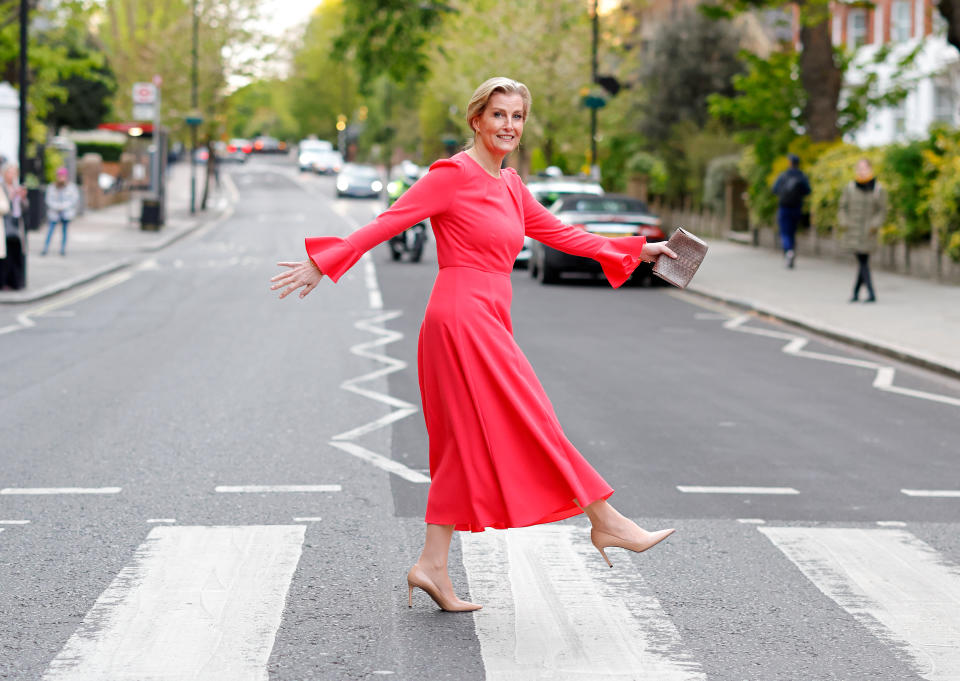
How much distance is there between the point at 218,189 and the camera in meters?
65.3

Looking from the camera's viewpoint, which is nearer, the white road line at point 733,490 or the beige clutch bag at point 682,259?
the beige clutch bag at point 682,259

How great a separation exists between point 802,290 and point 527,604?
16.5 metres

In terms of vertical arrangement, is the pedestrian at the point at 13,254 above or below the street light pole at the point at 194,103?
below

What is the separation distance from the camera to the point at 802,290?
2083cm

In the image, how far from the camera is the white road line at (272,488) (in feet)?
23.4

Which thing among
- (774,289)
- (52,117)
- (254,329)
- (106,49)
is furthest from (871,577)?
(106,49)

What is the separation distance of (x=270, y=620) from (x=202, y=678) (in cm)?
64

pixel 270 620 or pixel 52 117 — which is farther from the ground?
pixel 52 117

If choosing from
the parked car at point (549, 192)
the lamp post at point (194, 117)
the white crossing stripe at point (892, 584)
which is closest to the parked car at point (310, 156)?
the lamp post at point (194, 117)

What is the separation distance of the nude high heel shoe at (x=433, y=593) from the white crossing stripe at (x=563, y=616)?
0.05 metres

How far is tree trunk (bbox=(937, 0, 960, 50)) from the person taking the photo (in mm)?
20969

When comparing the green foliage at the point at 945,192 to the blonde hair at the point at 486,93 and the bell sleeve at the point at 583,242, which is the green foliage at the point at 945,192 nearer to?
the bell sleeve at the point at 583,242

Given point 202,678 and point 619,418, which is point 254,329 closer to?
point 619,418

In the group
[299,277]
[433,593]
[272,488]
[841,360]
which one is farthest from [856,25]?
[299,277]
